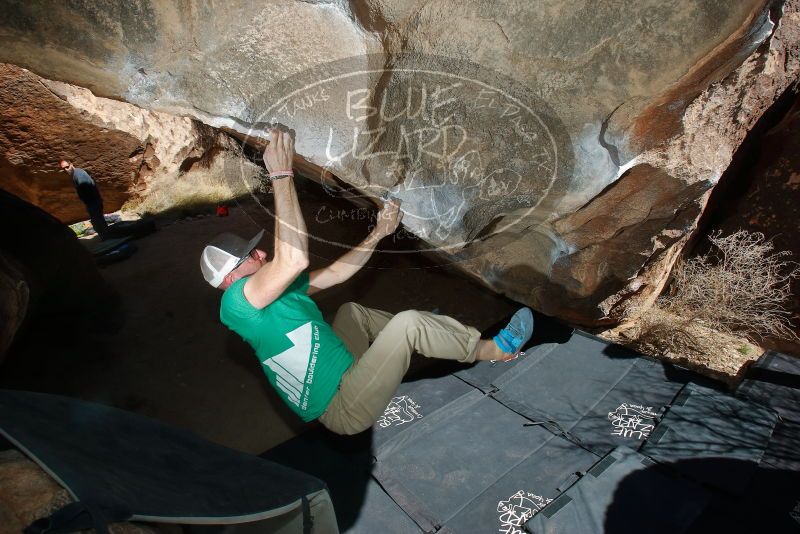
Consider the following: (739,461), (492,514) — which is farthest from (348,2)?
(739,461)

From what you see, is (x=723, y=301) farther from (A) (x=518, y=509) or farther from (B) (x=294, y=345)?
(B) (x=294, y=345)

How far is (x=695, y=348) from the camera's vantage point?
329 cm

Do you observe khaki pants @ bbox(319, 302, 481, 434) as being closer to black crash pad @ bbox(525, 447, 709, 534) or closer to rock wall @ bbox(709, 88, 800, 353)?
black crash pad @ bbox(525, 447, 709, 534)

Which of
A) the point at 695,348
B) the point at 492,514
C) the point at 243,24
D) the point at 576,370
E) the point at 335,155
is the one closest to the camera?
the point at 243,24

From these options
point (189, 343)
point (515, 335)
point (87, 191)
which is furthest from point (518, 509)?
point (87, 191)

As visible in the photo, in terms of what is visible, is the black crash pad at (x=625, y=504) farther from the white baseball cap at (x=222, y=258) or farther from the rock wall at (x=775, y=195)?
the rock wall at (x=775, y=195)

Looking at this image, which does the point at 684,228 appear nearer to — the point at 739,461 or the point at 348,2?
the point at 739,461

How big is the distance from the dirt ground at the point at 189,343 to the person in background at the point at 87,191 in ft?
2.89

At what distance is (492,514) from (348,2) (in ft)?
7.59

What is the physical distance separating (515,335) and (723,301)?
1935 millimetres

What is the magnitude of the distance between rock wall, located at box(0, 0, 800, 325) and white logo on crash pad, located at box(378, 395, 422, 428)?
110 centimetres

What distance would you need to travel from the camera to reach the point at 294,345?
6.38 feet

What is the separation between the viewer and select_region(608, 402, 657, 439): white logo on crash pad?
2.24 meters

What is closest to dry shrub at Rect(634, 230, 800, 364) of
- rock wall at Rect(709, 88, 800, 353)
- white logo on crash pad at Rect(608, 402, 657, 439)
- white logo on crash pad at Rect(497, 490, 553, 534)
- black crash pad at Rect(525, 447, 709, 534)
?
rock wall at Rect(709, 88, 800, 353)
